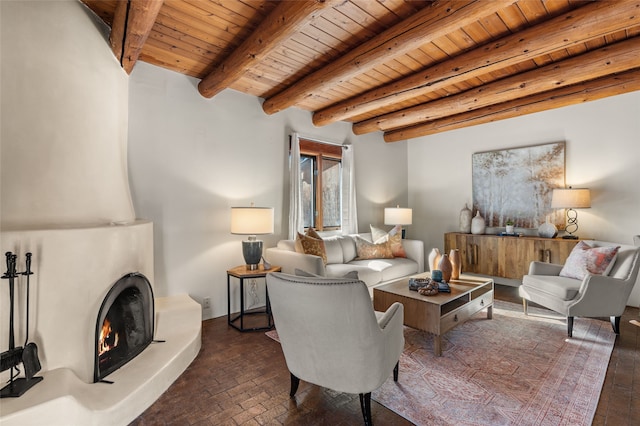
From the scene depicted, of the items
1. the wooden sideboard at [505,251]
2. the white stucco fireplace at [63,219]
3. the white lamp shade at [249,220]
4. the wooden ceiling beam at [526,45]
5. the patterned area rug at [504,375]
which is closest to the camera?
the white stucco fireplace at [63,219]

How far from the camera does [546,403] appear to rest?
1.97 metres

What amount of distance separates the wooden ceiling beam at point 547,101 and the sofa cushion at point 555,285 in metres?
2.13

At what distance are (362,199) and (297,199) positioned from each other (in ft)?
5.02

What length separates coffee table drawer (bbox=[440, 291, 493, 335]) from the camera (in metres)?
2.64

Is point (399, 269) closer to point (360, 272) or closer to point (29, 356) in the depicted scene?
point (360, 272)

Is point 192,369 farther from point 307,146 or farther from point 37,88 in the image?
point 307,146

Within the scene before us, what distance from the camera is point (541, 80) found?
3.26 m

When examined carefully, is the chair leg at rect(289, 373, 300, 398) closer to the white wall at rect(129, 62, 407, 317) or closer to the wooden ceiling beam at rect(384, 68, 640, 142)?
the white wall at rect(129, 62, 407, 317)

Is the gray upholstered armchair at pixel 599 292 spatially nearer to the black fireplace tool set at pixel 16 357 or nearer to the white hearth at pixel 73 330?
the white hearth at pixel 73 330

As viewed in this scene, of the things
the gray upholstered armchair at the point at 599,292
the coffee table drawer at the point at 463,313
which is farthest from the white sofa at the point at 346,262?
the gray upholstered armchair at the point at 599,292

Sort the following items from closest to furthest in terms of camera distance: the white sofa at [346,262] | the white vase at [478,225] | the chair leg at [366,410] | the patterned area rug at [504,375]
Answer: the chair leg at [366,410]
the patterned area rug at [504,375]
the white sofa at [346,262]
the white vase at [478,225]

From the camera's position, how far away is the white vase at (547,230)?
Result: 4.23 m

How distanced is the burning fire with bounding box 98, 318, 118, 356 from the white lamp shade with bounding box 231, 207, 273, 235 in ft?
4.85

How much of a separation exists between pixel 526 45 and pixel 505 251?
2885 mm
